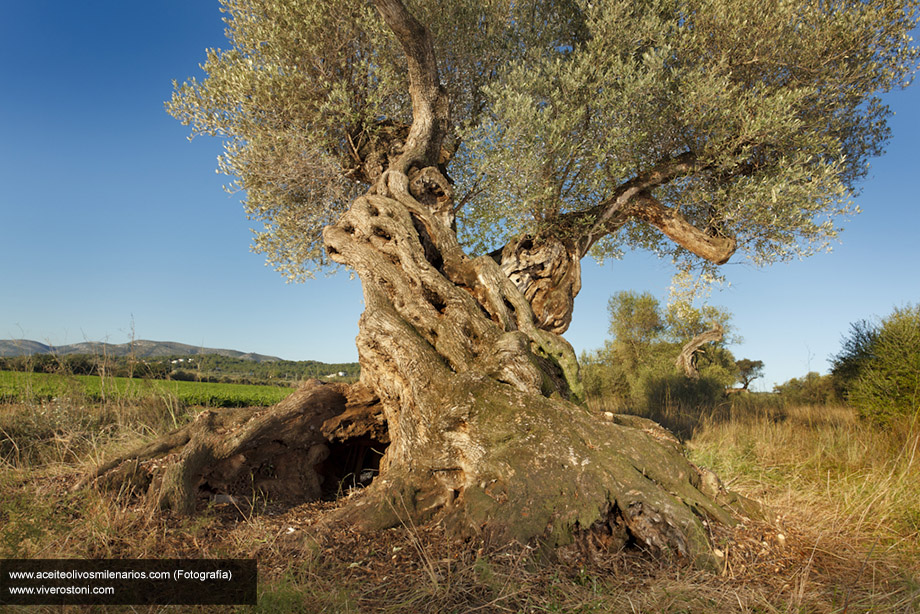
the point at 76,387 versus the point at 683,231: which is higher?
the point at 683,231

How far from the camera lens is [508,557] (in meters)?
4.13

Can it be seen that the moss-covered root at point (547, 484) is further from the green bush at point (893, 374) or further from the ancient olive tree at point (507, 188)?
the green bush at point (893, 374)

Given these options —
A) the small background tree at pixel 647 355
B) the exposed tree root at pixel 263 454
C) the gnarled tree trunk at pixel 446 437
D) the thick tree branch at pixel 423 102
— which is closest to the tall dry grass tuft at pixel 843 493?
the gnarled tree trunk at pixel 446 437

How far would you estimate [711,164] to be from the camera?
404 inches

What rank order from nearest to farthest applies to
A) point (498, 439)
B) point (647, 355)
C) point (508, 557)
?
point (508, 557)
point (498, 439)
point (647, 355)

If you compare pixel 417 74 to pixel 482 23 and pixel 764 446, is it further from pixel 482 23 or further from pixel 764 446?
pixel 764 446

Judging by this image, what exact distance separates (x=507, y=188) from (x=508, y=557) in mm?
7761

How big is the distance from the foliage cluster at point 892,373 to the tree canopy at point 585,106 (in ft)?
10.2

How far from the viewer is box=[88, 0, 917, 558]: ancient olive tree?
5180mm

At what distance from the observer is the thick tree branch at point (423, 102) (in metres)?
9.40

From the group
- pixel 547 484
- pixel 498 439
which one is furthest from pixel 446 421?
pixel 547 484

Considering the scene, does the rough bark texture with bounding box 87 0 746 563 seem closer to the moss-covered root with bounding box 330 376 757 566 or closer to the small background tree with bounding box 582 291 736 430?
the moss-covered root with bounding box 330 376 757 566

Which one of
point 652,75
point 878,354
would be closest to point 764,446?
point 878,354

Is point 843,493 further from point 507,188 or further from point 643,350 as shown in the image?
point 643,350
